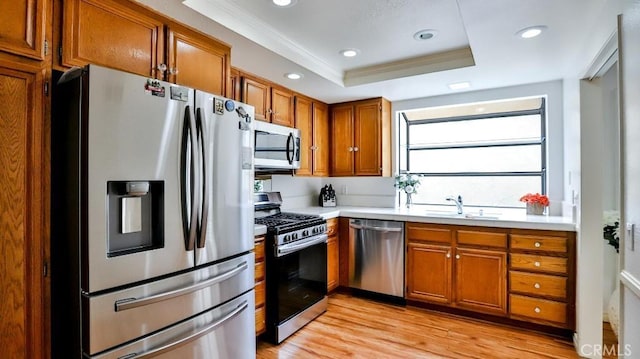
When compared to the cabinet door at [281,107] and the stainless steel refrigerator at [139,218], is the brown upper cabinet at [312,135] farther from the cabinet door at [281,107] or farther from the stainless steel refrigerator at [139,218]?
the stainless steel refrigerator at [139,218]

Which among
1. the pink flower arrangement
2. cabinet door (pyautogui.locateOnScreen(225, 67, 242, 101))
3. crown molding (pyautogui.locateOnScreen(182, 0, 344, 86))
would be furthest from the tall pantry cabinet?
the pink flower arrangement

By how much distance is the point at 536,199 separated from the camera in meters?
3.23

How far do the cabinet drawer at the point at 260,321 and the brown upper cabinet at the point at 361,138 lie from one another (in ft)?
6.62

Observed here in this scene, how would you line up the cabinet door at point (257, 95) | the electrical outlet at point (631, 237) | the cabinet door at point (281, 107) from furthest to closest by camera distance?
the cabinet door at point (281, 107) → the cabinet door at point (257, 95) → the electrical outlet at point (631, 237)

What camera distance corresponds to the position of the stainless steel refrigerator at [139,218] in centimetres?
140

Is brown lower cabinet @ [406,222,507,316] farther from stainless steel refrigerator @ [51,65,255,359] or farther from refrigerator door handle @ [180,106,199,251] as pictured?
refrigerator door handle @ [180,106,199,251]

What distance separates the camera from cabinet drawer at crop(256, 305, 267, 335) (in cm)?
256

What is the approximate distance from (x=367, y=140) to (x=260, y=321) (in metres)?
2.32

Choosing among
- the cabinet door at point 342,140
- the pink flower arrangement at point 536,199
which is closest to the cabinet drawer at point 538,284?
the pink flower arrangement at point 536,199

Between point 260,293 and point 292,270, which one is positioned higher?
point 292,270

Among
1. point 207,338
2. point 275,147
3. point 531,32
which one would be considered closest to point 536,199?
point 531,32

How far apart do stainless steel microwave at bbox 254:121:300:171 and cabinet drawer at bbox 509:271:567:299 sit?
7.22 ft

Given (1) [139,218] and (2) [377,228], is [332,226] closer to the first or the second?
(2) [377,228]

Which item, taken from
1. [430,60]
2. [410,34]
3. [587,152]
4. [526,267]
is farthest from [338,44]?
[526,267]
